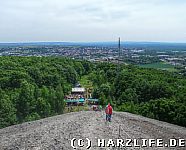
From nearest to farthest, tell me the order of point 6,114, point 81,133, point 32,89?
point 81,133 → point 6,114 → point 32,89

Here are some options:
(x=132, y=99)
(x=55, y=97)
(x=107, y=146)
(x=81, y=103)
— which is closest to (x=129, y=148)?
(x=107, y=146)

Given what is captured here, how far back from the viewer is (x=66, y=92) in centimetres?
7250

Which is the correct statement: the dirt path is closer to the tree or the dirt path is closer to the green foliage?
the tree

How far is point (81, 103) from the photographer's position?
63594 millimetres

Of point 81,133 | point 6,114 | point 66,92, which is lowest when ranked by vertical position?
point 66,92

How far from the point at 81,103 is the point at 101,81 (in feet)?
51.4

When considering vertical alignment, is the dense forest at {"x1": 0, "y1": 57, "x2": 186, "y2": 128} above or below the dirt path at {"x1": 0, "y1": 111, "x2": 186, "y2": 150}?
below

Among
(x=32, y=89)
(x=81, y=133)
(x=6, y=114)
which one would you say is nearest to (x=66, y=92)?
(x=32, y=89)

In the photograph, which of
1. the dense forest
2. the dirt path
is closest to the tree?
the dense forest

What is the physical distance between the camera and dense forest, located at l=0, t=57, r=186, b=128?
3913 centimetres

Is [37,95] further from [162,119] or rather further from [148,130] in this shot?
[148,130]

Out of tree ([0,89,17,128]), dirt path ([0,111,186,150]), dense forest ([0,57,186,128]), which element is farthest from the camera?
tree ([0,89,17,128])

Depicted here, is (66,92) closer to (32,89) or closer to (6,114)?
(32,89)

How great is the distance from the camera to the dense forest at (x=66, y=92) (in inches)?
1540
